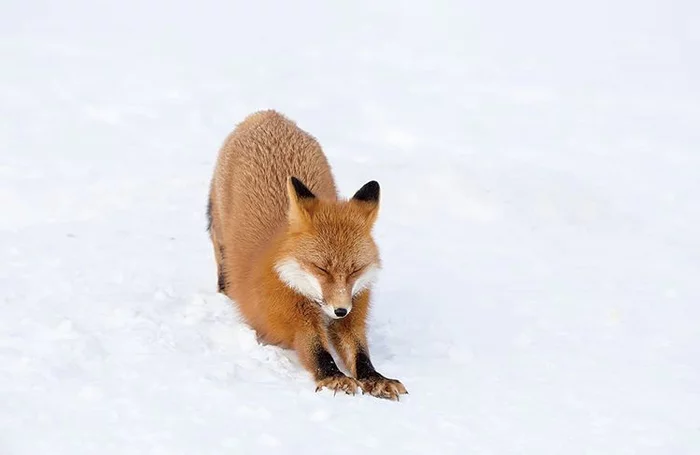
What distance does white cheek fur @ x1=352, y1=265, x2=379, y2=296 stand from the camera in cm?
641

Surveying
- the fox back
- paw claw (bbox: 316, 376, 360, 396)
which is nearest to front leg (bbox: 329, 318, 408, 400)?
paw claw (bbox: 316, 376, 360, 396)

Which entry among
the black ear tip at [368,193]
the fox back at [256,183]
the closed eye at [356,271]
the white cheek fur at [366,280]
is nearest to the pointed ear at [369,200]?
the black ear tip at [368,193]

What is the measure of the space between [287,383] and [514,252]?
14.3 feet

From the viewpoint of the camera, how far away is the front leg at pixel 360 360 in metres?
5.98

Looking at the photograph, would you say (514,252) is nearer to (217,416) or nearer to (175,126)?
(217,416)

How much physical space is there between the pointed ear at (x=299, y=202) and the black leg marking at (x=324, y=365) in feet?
2.94

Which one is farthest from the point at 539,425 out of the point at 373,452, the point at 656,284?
the point at 656,284

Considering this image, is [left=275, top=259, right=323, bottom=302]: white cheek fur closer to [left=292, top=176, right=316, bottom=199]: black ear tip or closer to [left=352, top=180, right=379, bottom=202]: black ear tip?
[left=292, top=176, right=316, bottom=199]: black ear tip

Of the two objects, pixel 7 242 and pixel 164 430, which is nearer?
pixel 164 430

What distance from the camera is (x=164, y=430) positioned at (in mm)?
4793

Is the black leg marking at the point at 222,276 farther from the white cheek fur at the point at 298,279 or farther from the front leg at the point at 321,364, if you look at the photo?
the front leg at the point at 321,364

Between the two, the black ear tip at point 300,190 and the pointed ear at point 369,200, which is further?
the pointed ear at point 369,200

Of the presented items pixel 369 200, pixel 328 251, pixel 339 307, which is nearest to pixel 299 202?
pixel 328 251

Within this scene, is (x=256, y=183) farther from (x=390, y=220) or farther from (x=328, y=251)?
(x=390, y=220)
